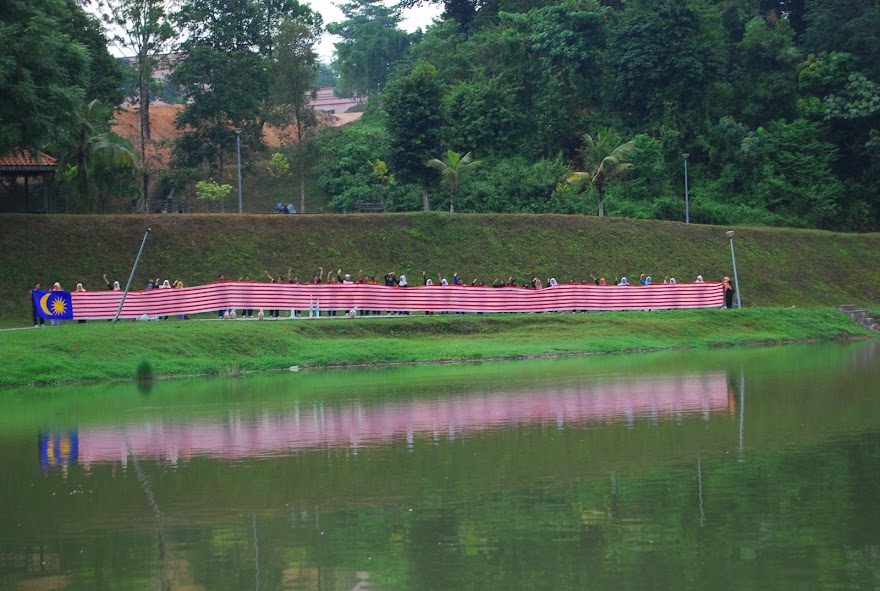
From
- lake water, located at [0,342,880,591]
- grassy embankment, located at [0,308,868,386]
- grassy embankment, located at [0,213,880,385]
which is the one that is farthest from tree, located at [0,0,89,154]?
A: lake water, located at [0,342,880,591]

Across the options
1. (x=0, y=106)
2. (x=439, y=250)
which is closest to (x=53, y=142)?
(x=0, y=106)

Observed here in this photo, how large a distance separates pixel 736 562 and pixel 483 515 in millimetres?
3666

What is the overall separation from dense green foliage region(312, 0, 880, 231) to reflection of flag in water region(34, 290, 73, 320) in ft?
110

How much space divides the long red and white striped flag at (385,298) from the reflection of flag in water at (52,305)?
0.66 metres

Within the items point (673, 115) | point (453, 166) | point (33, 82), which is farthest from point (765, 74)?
point (33, 82)

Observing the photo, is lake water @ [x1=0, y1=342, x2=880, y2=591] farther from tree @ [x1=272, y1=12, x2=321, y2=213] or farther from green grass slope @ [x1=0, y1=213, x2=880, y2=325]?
tree @ [x1=272, y1=12, x2=321, y2=213]

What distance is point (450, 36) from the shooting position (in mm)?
90312

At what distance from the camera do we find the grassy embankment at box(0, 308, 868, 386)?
34.8m

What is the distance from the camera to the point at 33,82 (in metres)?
47.0

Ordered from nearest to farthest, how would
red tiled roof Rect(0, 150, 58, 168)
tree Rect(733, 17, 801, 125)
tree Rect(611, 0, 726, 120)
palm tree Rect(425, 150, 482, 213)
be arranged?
red tiled roof Rect(0, 150, 58, 168) < palm tree Rect(425, 150, 482, 213) < tree Rect(611, 0, 726, 120) < tree Rect(733, 17, 801, 125)

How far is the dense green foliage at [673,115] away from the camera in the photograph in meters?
72.3

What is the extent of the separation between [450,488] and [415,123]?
5691cm

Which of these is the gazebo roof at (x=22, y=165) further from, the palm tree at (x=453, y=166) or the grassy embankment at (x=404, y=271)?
the palm tree at (x=453, y=166)

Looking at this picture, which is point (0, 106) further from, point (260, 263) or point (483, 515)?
point (483, 515)
